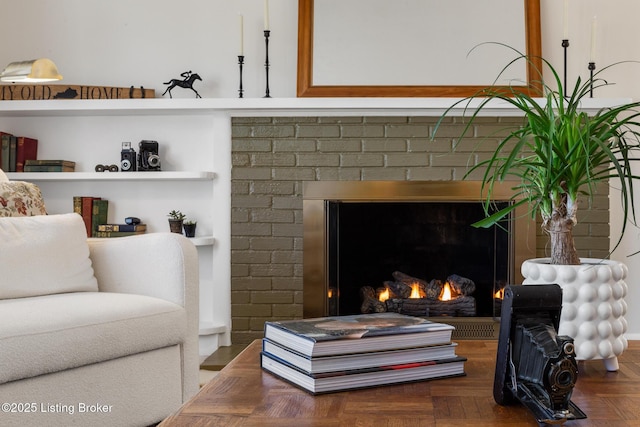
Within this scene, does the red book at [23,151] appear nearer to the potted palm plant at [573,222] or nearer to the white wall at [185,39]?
the white wall at [185,39]

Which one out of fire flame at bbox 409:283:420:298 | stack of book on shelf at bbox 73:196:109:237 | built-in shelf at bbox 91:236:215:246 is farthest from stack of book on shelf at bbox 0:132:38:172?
fire flame at bbox 409:283:420:298

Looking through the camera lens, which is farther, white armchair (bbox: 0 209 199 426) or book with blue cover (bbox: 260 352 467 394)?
white armchair (bbox: 0 209 199 426)

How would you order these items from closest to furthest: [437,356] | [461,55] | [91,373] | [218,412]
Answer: [218,412]
[437,356]
[91,373]
[461,55]

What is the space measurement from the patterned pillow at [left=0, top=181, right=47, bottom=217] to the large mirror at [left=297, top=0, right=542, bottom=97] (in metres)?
1.44

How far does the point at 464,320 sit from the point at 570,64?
1402 millimetres

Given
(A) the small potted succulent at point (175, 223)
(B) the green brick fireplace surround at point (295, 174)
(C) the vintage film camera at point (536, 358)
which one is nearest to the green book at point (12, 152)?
A: (A) the small potted succulent at point (175, 223)

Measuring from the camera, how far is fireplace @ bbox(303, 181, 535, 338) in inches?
142

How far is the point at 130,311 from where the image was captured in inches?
81.4

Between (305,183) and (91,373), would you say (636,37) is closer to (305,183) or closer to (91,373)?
(305,183)

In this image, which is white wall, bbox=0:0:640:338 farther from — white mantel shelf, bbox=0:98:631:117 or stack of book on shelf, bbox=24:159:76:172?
stack of book on shelf, bbox=24:159:76:172

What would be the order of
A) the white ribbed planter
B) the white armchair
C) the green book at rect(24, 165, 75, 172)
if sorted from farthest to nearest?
the green book at rect(24, 165, 75, 172)
the white armchair
the white ribbed planter

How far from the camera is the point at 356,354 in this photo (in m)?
1.17

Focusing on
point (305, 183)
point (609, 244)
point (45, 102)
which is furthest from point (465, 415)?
point (45, 102)

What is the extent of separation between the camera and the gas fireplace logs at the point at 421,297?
3.65m
